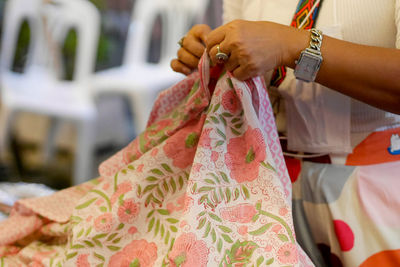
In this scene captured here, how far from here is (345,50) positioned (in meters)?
0.60

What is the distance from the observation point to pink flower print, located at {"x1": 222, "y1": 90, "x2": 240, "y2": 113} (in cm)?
65

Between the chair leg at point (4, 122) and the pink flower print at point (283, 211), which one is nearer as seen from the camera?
the pink flower print at point (283, 211)

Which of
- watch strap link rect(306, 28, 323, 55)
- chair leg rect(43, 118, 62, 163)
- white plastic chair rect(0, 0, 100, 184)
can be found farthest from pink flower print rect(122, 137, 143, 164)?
chair leg rect(43, 118, 62, 163)

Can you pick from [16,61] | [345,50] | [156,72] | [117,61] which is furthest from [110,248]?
[117,61]

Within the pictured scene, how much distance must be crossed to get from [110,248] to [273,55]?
0.37 m

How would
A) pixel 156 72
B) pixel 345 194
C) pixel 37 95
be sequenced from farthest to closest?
pixel 156 72 → pixel 37 95 → pixel 345 194

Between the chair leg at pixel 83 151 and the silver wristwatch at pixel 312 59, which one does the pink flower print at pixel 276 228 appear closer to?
the silver wristwatch at pixel 312 59

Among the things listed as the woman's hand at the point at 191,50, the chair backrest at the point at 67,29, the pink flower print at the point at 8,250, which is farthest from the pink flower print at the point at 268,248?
the chair backrest at the point at 67,29

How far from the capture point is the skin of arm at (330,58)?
59 centimetres

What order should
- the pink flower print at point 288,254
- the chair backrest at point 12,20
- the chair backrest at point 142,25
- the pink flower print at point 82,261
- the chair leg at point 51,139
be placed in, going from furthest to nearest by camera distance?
the chair backrest at point 142,25
the chair leg at point 51,139
the chair backrest at point 12,20
the pink flower print at point 82,261
the pink flower print at point 288,254

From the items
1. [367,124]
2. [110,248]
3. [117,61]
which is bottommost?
[117,61]

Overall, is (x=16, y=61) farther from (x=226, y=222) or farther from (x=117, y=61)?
(x=226, y=222)

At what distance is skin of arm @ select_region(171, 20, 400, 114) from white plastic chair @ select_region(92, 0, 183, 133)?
181cm

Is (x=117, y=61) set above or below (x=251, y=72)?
below
